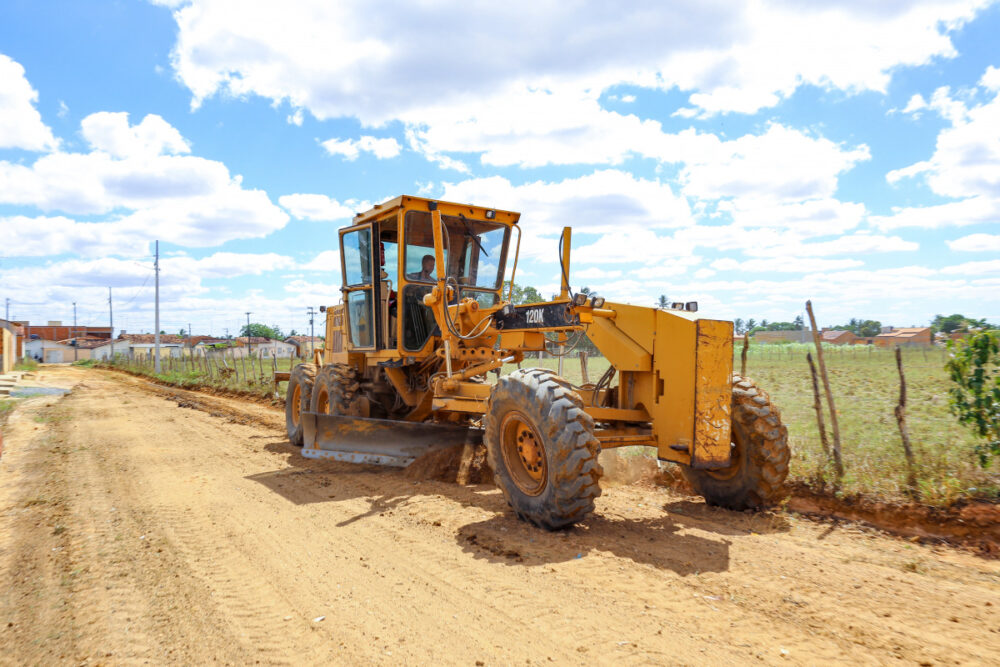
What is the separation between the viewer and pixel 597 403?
6.23m

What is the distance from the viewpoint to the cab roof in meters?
8.03

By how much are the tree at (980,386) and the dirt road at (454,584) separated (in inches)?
67.5

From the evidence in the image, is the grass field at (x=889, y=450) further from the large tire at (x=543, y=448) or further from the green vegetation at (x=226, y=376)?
the green vegetation at (x=226, y=376)

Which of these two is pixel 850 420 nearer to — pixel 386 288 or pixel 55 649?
pixel 386 288

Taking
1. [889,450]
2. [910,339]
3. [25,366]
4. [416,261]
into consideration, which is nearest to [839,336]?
[910,339]

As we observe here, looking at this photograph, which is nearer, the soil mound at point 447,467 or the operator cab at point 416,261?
the soil mound at point 447,467

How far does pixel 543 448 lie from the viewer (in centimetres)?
520

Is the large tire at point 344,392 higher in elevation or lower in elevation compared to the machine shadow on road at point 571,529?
higher

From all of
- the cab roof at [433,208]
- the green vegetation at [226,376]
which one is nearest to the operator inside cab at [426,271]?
the cab roof at [433,208]

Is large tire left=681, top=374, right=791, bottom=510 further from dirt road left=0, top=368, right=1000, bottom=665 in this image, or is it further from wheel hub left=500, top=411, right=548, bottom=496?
wheel hub left=500, top=411, right=548, bottom=496

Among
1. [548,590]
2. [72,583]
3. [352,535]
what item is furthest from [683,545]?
[72,583]

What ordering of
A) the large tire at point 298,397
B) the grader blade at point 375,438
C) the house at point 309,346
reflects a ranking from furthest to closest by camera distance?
the house at point 309,346, the large tire at point 298,397, the grader blade at point 375,438

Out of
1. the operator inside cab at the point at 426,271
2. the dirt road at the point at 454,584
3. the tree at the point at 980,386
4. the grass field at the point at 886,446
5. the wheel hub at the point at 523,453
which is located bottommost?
the dirt road at the point at 454,584

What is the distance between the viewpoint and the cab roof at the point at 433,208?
803cm
